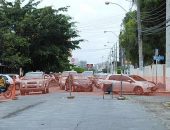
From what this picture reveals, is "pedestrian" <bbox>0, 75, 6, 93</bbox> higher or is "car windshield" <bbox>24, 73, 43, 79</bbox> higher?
"car windshield" <bbox>24, 73, 43, 79</bbox>

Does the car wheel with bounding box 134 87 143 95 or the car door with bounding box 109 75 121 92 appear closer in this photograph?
the car wheel with bounding box 134 87 143 95

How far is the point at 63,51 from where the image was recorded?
70.3 m

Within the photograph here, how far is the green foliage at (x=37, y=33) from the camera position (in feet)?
214

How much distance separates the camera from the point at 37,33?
67375 millimetres

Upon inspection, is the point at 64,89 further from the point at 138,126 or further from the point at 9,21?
the point at 138,126

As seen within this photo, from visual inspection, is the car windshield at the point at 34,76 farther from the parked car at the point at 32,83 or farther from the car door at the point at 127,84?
the car door at the point at 127,84

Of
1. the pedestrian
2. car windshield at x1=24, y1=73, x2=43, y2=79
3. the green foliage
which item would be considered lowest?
the pedestrian

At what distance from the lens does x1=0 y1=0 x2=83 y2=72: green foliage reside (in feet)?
214

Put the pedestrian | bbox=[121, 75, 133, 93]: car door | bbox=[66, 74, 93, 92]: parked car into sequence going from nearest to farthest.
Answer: the pedestrian, bbox=[121, 75, 133, 93]: car door, bbox=[66, 74, 93, 92]: parked car

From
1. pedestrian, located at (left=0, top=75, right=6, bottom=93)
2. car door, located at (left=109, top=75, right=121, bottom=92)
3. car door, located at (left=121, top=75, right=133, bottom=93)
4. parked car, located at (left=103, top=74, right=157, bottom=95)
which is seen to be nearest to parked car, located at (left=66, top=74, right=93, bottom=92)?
parked car, located at (left=103, top=74, right=157, bottom=95)

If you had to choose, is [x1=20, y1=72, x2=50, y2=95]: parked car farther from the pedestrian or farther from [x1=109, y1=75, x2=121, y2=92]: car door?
[x1=109, y1=75, x2=121, y2=92]: car door

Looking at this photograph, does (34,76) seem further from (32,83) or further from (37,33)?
(37,33)

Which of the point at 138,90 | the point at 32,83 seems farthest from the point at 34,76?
the point at 138,90

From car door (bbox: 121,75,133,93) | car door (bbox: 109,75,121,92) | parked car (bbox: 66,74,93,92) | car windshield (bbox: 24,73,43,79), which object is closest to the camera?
car door (bbox: 121,75,133,93)
